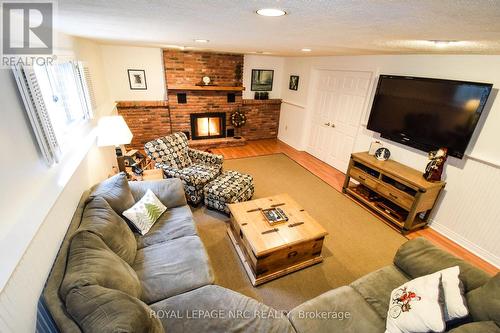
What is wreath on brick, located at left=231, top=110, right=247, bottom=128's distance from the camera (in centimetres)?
560

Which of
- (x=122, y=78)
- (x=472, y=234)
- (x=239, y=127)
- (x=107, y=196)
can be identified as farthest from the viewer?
(x=239, y=127)

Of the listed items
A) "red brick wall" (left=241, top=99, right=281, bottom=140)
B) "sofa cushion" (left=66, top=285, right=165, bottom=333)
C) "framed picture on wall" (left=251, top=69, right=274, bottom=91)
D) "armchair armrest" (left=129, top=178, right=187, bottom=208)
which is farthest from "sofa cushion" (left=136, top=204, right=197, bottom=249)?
"framed picture on wall" (left=251, top=69, right=274, bottom=91)

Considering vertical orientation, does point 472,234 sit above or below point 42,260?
below

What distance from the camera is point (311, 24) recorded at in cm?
130

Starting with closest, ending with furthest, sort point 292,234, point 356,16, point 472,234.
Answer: point 356,16, point 292,234, point 472,234

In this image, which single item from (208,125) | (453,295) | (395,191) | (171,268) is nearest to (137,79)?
(208,125)

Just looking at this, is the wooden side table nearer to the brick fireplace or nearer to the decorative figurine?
the brick fireplace

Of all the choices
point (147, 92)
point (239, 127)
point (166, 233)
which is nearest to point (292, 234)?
point (166, 233)

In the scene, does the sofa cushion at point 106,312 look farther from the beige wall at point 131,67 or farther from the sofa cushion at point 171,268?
the beige wall at point 131,67

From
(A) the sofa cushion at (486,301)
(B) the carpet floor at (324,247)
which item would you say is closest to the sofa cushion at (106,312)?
(B) the carpet floor at (324,247)

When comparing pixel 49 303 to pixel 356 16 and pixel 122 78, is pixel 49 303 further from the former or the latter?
→ pixel 122 78

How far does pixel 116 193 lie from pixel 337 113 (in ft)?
12.9

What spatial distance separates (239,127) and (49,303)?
16.4ft

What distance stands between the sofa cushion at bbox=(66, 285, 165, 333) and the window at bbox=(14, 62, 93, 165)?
977 millimetres
